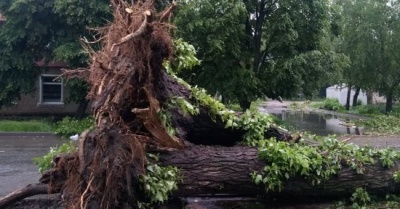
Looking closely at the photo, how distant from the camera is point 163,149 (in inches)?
260

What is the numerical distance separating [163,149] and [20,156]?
7306 millimetres

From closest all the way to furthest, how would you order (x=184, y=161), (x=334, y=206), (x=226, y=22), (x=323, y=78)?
(x=184, y=161) → (x=334, y=206) → (x=226, y=22) → (x=323, y=78)

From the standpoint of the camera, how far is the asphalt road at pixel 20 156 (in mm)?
9320

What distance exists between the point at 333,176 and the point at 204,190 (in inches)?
68.4

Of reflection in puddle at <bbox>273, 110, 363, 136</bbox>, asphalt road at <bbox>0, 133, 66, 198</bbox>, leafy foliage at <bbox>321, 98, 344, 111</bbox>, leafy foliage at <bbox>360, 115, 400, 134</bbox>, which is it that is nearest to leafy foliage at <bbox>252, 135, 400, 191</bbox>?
asphalt road at <bbox>0, 133, 66, 198</bbox>

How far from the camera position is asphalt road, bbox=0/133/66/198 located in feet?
30.6

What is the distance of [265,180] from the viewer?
22.1 ft

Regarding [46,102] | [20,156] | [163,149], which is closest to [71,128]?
A: [20,156]

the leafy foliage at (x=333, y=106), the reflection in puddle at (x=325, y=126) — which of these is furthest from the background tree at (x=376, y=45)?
the leafy foliage at (x=333, y=106)

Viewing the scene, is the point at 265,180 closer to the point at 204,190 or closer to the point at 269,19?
the point at 204,190

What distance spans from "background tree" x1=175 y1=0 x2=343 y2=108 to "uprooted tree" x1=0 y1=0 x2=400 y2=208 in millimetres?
10243

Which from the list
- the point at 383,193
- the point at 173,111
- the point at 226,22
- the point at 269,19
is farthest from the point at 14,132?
the point at 383,193

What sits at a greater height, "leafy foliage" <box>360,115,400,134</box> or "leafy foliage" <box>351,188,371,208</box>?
"leafy foliage" <box>360,115,400,134</box>

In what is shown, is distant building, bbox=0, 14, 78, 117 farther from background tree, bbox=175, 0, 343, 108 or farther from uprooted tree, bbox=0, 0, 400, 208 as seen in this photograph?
uprooted tree, bbox=0, 0, 400, 208
